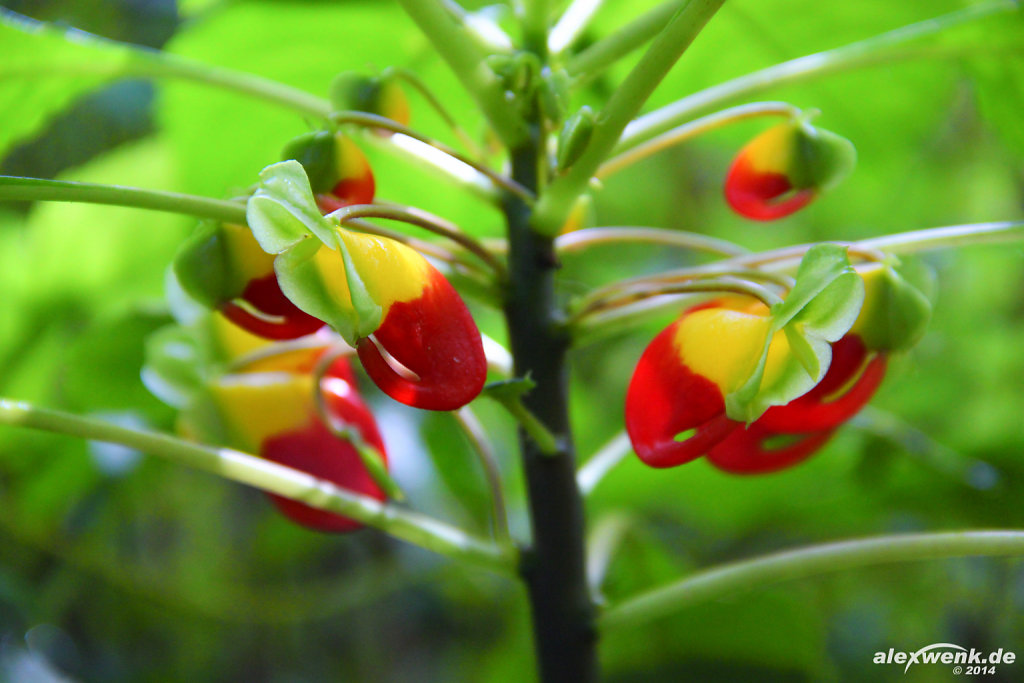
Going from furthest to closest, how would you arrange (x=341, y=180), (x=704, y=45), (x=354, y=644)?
(x=354, y=644) → (x=704, y=45) → (x=341, y=180)

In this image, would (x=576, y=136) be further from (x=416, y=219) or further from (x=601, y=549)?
(x=601, y=549)

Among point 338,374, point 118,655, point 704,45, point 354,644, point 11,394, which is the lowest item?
point 354,644

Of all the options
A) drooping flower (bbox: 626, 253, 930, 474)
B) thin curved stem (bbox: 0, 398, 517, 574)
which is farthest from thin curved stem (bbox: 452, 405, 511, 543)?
drooping flower (bbox: 626, 253, 930, 474)

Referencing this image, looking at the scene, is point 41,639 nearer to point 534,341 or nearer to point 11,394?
point 11,394

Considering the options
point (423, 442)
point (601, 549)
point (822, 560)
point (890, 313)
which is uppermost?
point (890, 313)

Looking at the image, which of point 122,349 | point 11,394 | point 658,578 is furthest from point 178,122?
point 658,578

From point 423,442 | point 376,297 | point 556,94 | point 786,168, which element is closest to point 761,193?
point 786,168
